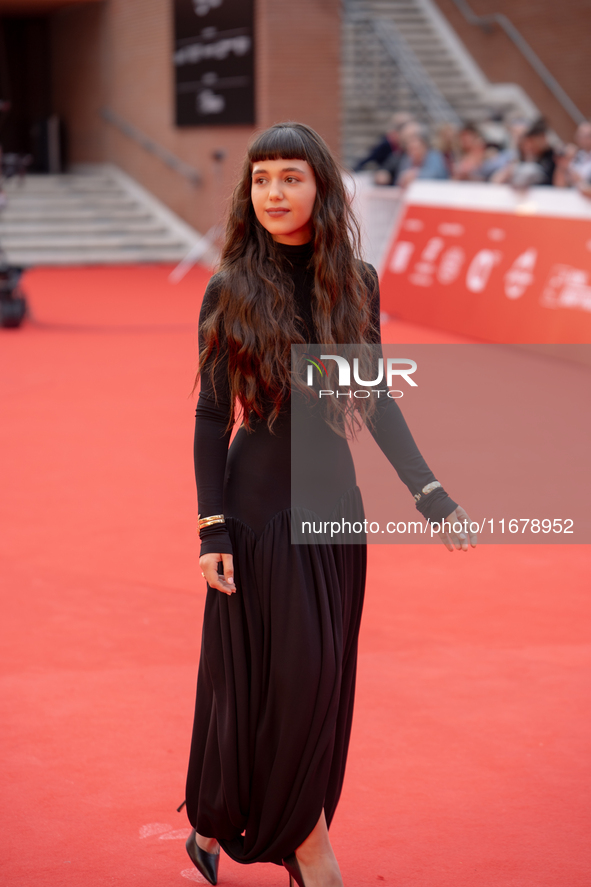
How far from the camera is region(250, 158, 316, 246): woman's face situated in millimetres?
2205

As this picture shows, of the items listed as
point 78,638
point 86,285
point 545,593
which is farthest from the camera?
point 86,285

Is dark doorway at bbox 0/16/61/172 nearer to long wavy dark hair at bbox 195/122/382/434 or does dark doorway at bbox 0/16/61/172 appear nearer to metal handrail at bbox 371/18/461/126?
metal handrail at bbox 371/18/461/126

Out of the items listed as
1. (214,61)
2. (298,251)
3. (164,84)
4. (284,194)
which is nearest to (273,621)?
(298,251)

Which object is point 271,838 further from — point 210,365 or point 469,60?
point 469,60

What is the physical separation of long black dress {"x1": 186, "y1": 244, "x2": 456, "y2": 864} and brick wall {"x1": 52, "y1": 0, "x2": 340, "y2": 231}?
11.7 meters

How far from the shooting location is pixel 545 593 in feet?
14.5

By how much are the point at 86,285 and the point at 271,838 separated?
14.9 metres

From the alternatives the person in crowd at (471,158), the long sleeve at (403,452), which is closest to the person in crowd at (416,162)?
the person in crowd at (471,158)

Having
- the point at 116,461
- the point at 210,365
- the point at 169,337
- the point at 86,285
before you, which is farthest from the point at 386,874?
the point at 86,285

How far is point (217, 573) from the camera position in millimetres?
2252

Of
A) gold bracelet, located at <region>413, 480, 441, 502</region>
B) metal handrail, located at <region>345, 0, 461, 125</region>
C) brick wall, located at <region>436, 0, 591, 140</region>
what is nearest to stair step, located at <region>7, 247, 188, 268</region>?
metal handrail, located at <region>345, 0, 461, 125</region>

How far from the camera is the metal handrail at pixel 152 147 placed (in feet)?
65.4

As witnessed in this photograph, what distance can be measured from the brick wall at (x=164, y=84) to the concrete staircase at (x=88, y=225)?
15.6 inches

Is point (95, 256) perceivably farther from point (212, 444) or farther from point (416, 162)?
point (212, 444)
